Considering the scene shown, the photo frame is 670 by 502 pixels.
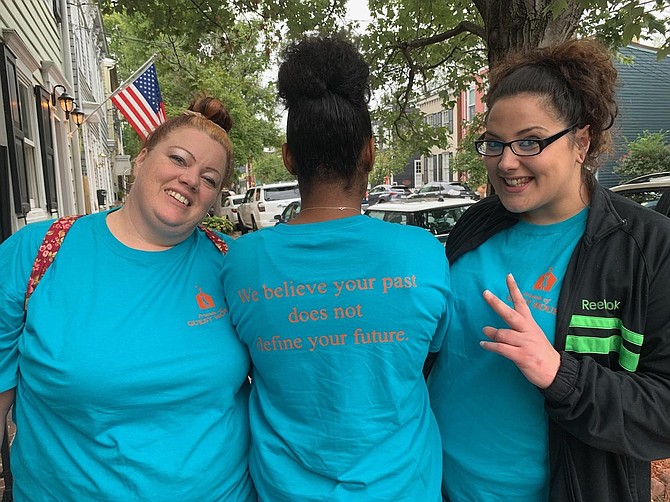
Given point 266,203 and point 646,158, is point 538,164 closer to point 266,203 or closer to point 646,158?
point 266,203

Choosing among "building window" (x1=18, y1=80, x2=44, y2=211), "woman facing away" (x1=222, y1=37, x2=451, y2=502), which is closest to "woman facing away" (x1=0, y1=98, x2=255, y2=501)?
"woman facing away" (x1=222, y1=37, x2=451, y2=502)

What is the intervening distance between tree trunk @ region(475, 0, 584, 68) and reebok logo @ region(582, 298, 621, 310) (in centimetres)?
241

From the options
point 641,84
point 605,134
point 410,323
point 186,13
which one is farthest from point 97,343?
point 641,84

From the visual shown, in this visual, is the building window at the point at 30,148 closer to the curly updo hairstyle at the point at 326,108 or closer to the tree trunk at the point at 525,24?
the tree trunk at the point at 525,24

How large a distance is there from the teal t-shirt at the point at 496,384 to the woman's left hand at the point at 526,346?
0.46ft

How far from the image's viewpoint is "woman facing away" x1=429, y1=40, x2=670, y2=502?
1.40m

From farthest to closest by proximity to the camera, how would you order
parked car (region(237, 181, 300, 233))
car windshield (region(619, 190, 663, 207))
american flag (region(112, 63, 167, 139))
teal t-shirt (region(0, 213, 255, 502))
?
1. parked car (region(237, 181, 300, 233))
2. american flag (region(112, 63, 167, 139))
3. car windshield (region(619, 190, 663, 207))
4. teal t-shirt (region(0, 213, 255, 502))

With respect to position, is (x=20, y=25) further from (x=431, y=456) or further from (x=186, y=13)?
(x=431, y=456)

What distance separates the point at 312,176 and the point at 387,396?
63 cm

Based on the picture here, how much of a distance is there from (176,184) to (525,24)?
2.81 metres

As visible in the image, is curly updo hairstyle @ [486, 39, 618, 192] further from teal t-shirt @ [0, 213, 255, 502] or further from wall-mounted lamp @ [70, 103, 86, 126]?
wall-mounted lamp @ [70, 103, 86, 126]

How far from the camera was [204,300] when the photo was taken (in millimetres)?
1701

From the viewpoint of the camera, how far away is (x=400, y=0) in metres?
6.76

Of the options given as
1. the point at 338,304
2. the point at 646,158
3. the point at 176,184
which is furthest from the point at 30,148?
the point at 646,158
